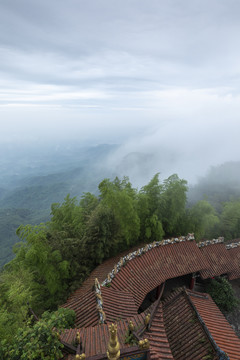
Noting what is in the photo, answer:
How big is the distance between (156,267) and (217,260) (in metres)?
5.97

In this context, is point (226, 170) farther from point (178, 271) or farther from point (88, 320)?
point (88, 320)

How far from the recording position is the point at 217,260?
50.8ft

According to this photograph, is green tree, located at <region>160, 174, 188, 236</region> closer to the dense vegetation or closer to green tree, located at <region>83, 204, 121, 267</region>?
the dense vegetation

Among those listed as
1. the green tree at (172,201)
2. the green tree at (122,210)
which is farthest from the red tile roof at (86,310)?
the green tree at (172,201)

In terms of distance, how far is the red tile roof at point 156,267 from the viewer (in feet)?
37.7

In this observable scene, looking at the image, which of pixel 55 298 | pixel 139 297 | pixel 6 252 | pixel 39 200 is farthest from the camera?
pixel 39 200

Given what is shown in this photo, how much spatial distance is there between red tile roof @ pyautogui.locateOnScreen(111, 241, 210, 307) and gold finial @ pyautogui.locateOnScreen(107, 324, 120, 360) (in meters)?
6.86

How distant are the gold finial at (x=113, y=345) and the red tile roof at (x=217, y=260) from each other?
12112 mm

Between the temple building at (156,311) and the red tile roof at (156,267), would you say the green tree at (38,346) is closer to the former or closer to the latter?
the temple building at (156,311)

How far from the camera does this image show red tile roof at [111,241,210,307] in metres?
11.5

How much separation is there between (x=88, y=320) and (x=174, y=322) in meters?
4.35

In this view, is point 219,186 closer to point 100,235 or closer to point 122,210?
point 122,210

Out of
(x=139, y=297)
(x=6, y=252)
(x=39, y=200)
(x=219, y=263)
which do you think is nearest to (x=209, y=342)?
(x=139, y=297)

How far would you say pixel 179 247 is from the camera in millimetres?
14477
